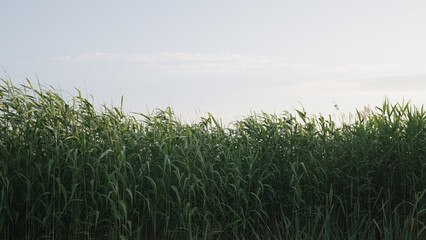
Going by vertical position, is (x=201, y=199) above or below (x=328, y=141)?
below

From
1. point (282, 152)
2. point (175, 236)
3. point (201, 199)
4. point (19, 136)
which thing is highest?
point (19, 136)

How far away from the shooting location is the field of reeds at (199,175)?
12.7 ft

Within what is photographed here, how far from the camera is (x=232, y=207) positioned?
4.41 m

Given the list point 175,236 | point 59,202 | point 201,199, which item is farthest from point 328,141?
point 59,202

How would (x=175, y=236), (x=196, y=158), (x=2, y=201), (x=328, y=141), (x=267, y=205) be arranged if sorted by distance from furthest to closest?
1. (x=328, y=141)
2. (x=267, y=205)
3. (x=196, y=158)
4. (x=175, y=236)
5. (x=2, y=201)

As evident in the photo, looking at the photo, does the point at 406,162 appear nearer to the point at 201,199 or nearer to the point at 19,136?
the point at 201,199

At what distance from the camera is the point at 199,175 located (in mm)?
4355

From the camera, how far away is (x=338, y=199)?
15.7 feet

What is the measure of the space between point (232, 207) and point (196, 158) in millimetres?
675

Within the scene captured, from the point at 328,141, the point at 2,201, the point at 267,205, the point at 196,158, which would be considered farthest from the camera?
the point at 328,141

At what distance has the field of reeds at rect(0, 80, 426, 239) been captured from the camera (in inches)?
152

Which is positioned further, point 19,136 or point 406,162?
point 406,162

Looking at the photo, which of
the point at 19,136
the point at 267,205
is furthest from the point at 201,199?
the point at 19,136

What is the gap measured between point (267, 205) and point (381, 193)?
Result: 55.2 inches
